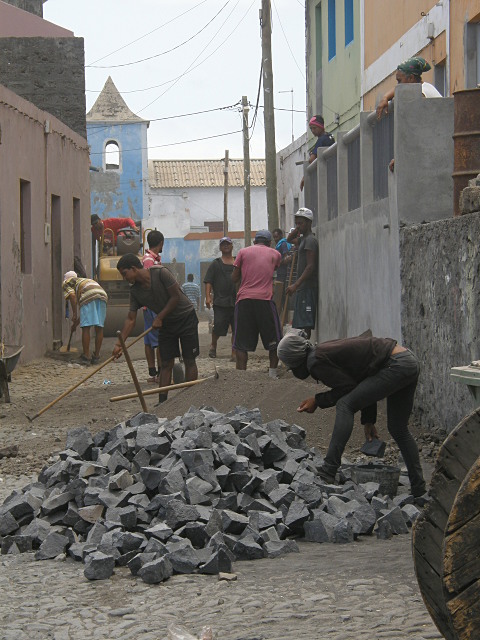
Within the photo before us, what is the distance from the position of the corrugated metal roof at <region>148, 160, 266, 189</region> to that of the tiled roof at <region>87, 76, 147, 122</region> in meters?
4.13

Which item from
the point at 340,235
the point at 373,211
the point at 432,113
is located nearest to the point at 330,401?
the point at 432,113

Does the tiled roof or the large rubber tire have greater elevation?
the tiled roof

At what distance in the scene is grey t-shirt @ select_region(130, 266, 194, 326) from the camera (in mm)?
10961

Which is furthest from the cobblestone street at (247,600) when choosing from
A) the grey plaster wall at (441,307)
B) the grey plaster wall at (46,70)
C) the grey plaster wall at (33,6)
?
the grey plaster wall at (33,6)

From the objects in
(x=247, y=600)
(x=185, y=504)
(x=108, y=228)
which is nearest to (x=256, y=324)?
(x=185, y=504)

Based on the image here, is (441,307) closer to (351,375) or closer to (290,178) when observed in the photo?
(351,375)

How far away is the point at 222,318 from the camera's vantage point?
53.2ft

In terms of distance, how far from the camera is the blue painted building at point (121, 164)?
5791 centimetres

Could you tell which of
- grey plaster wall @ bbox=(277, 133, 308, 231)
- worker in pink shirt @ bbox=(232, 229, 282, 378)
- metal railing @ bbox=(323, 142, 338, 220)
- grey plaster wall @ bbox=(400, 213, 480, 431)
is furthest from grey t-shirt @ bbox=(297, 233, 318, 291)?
grey plaster wall @ bbox=(277, 133, 308, 231)

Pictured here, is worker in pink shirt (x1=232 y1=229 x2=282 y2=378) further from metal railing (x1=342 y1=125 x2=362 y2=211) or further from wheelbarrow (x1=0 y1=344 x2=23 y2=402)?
wheelbarrow (x1=0 y1=344 x2=23 y2=402)

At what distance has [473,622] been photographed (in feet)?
10.6

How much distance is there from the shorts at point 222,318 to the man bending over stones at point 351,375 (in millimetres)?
8693

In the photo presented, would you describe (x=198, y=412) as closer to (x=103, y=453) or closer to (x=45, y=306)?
(x=103, y=453)

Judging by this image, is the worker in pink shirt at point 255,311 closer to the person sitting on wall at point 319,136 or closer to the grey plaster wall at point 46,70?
the person sitting on wall at point 319,136
